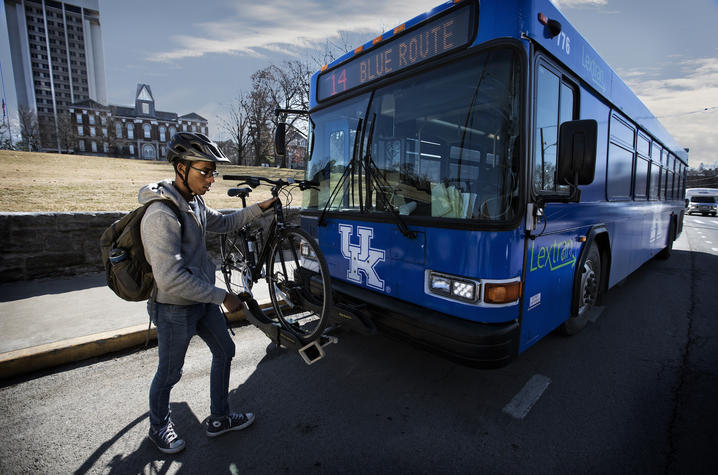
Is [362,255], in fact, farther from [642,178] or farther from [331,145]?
[642,178]

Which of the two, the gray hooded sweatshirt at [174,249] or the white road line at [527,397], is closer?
the gray hooded sweatshirt at [174,249]

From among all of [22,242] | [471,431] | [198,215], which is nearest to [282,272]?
[198,215]

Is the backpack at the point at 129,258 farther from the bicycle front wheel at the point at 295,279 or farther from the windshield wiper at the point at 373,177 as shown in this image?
the windshield wiper at the point at 373,177

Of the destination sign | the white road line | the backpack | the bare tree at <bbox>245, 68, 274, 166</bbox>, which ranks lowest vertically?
the white road line

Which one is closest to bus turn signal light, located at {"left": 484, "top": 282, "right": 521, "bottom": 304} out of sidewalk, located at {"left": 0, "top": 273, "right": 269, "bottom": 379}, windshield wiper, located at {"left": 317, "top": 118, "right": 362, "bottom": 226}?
windshield wiper, located at {"left": 317, "top": 118, "right": 362, "bottom": 226}

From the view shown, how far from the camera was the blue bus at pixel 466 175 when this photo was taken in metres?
2.49

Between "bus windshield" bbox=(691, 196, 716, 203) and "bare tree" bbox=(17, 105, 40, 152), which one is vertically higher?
"bare tree" bbox=(17, 105, 40, 152)

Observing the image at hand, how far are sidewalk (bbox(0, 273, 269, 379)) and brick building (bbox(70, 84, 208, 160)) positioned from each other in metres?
87.4

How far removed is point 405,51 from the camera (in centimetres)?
299

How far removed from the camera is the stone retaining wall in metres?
5.15

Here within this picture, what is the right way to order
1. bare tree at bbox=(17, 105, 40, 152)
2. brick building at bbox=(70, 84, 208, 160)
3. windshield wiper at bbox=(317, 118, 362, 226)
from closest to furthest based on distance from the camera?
windshield wiper at bbox=(317, 118, 362, 226)
bare tree at bbox=(17, 105, 40, 152)
brick building at bbox=(70, 84, 208, 160)

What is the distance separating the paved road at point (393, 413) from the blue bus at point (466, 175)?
0.54 m

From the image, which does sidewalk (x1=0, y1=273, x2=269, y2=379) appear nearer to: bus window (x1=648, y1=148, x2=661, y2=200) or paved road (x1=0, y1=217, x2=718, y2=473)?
paved road (x1=0, y1=217, x2=718, y2=473)

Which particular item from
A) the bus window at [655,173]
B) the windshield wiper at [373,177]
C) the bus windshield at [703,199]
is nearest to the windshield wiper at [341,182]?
the windshield wiper at [373,177]
